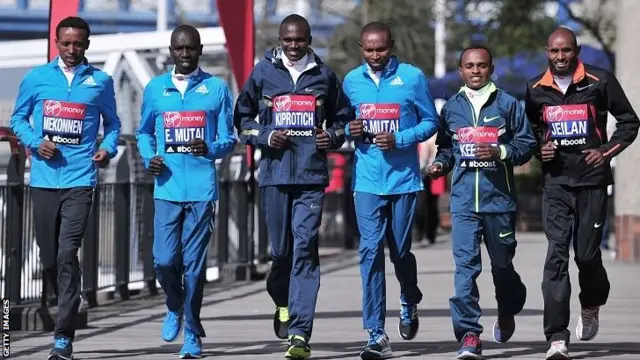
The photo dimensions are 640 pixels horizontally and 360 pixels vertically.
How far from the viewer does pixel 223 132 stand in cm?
1134

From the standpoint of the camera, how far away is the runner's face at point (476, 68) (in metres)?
11.2

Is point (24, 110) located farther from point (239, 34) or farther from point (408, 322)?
point (239, 34)

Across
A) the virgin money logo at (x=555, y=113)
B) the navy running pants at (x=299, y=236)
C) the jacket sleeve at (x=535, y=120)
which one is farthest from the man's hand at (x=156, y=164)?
the virgin money logo at (x=555, y=113)

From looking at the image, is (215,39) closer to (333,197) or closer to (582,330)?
(333,197)

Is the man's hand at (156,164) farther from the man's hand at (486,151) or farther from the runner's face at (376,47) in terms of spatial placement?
the man's hand at (486,151)

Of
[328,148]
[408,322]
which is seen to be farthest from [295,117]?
[408,322]

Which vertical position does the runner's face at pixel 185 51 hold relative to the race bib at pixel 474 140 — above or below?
above

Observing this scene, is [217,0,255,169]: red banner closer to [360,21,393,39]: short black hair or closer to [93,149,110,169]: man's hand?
[360,21,393,39]: short black hair

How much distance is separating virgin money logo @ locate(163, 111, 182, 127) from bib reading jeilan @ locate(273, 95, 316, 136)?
608mm

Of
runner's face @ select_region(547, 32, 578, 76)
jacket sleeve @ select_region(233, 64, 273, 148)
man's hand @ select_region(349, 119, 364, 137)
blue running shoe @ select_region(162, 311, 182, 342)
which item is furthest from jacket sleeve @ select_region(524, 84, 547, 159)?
blue running shoe @ select_region(162, 311, 182, 342)

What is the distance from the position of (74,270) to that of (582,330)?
3.12 metres

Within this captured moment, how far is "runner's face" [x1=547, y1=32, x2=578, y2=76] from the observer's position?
1105 cm

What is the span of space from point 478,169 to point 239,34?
7.76 m

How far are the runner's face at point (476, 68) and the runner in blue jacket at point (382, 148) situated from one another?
36 cm
